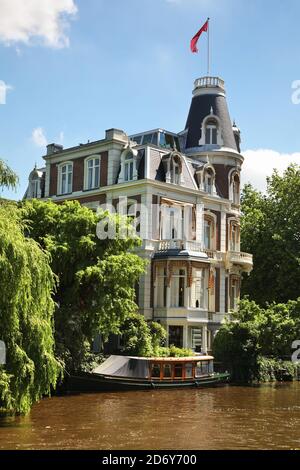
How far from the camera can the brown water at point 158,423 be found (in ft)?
58.5

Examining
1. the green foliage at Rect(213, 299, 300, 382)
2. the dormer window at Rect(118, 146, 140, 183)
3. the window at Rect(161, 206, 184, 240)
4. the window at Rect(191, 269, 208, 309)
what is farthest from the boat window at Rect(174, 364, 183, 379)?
the dormer window at Rect(118, 146, 140, 183)

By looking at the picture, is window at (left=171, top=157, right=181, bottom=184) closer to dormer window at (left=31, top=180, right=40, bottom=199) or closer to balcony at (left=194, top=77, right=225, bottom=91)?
balcony at (left=194, top=77, right=225, bottom=91)

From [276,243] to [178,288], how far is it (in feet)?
43.3

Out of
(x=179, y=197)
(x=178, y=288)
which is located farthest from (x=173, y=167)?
(x=178, y=288)

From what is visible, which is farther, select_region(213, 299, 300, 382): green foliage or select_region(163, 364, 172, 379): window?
select_region(213, 299, 300, 382): green foliage

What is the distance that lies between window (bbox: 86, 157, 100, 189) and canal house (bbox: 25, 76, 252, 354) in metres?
0.06

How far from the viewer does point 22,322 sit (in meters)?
19.9

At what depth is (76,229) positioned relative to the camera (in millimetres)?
30969

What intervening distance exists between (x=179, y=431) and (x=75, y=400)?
7.67 m

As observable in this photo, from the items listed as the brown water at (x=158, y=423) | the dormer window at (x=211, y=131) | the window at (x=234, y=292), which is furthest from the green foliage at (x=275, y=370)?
the dormer window at (x=211, y=131)

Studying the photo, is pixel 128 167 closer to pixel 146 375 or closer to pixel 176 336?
pixel 176 336

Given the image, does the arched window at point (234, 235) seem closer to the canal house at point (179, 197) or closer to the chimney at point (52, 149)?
the canal house at point (179, 197)

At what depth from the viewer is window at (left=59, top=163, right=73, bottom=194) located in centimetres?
4375

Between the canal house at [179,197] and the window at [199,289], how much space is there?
60 mm
